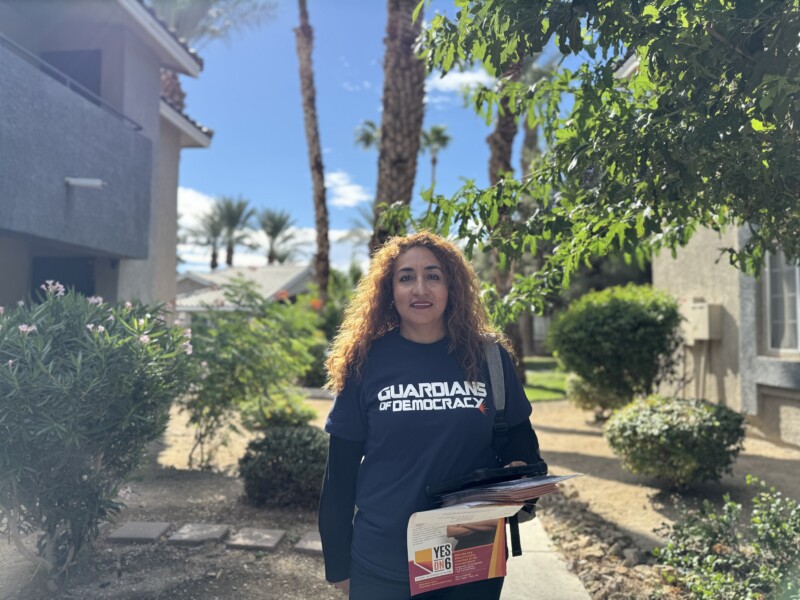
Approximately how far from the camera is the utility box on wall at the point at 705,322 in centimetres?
966

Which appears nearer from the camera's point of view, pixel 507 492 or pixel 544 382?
pixel 507 492

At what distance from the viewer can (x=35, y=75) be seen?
6438 mm

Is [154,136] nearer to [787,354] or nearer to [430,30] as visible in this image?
[430,30]

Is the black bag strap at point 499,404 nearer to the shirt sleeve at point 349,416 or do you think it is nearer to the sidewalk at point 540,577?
the shirt sleeve at point 349,416

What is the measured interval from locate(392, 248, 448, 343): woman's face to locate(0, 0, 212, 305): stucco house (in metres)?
5.28

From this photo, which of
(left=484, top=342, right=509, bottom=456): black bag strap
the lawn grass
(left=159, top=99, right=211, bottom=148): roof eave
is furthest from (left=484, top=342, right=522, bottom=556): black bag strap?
the lawn grass

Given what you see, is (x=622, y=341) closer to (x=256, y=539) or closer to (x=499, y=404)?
(x=256, y=539)

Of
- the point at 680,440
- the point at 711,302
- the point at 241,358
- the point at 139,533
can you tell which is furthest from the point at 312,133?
the point at 139,533

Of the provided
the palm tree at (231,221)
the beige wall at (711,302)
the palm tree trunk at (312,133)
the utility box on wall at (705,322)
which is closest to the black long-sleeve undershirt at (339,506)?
the beige wall at (711,302)

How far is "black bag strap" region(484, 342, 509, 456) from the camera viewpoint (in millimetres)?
2184

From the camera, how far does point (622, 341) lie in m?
9.41

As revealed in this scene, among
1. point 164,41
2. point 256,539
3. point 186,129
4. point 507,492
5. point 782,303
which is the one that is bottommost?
point 256,539

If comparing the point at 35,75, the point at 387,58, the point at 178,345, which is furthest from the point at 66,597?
the point at 387,58

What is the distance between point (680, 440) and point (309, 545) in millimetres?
3464
